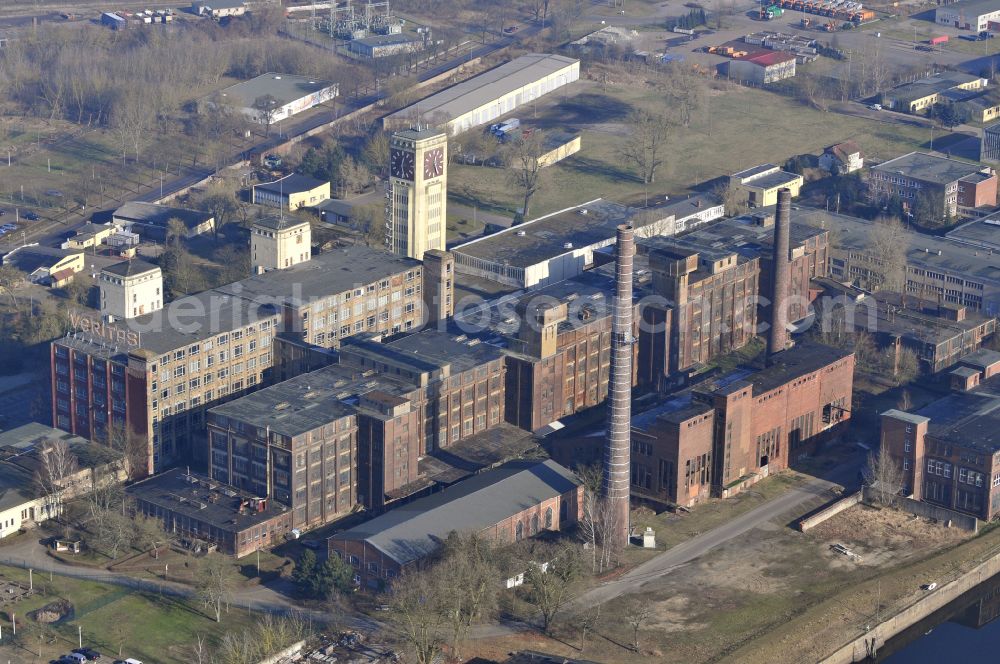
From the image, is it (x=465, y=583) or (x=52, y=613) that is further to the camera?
(x=52, y=613)

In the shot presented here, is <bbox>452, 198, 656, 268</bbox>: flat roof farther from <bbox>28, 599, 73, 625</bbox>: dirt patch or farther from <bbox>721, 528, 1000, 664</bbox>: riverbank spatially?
<bbox>28, 599, 73, 625</bbox>: dirt patch

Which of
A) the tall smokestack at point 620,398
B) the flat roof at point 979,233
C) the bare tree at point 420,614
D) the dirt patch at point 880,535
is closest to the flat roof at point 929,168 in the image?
the flat roof at point 979,233

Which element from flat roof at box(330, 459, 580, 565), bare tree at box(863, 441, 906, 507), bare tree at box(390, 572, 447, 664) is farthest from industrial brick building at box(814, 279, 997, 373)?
bare tree at box(390, 572, 447, 664)

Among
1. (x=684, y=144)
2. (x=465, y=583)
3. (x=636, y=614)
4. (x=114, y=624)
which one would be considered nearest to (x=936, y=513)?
(x=636, y=614)

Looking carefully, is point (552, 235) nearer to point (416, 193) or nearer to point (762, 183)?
point (416, 193)

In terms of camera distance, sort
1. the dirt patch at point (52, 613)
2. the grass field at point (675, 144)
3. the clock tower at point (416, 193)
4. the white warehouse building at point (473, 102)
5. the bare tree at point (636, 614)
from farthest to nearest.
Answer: the white warehouse building at point (473, 102)
the grass field at point (675, 144)
the clock tower at point (416, 193)
the bare tree at point (636, 614)
the dirt patch at point (52, 613)

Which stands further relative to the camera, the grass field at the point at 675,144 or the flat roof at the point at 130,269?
the grass field at the point at 675,144

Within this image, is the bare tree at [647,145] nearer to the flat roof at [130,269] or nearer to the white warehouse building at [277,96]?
the white warehouse building at [277,96]
